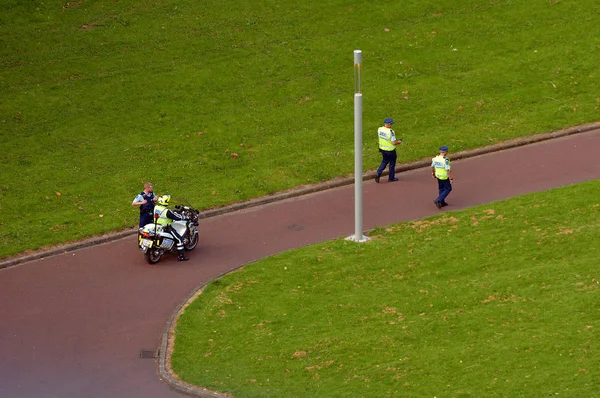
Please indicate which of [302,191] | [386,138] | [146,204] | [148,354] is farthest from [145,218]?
[386,138]

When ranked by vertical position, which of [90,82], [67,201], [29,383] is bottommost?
[29,383]

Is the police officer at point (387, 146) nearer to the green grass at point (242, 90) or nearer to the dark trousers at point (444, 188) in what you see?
the green grass at point (242, 90)

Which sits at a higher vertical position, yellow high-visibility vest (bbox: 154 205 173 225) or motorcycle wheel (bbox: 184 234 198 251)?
yellow high-visibility vest (bbox: 154 205 173 225)

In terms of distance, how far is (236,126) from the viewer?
2872 cm

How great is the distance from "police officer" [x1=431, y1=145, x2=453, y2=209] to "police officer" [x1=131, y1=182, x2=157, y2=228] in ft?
20.7

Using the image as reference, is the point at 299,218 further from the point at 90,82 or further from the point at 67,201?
the point at 90,82

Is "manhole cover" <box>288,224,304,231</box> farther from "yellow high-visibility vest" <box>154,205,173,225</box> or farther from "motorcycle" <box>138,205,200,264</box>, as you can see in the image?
"yellow high-visibility vest" <box>154,205,173,225</box>

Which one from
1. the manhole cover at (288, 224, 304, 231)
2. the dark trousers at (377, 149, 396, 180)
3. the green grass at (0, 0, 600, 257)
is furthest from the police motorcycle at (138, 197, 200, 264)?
the dark trousers at (377, 149, 396, 180)

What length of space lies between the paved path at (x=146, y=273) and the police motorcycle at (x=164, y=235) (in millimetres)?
298

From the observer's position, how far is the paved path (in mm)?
18578

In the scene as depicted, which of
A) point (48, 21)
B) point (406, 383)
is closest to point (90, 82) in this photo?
point (48, 21)

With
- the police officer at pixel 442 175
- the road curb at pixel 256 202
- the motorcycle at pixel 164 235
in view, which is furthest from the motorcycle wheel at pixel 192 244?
the police officer at pixel 442 175

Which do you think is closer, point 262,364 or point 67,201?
point 262,364

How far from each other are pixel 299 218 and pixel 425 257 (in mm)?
3840
